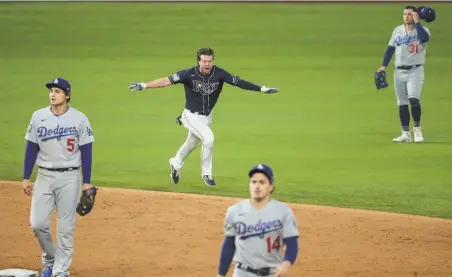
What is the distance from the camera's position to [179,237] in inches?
483

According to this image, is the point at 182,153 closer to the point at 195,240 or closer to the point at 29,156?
the point at 195,240

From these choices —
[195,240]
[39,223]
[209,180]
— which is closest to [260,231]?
[39,223]

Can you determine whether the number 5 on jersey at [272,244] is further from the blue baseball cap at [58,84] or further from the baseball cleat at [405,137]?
the baseball cleat at [405,137]

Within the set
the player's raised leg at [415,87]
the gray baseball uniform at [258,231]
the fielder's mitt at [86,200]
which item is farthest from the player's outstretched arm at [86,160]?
the player's raised leg at [415,87]

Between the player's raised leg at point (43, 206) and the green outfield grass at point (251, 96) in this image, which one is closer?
the player's raised leg at point (43, 206)

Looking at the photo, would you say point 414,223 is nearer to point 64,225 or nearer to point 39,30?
point 64,225

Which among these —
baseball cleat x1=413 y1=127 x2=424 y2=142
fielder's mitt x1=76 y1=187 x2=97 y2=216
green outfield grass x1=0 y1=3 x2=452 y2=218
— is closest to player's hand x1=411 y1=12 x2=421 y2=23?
baseball cleat x1=413 y1=127 x2=424 y2=142

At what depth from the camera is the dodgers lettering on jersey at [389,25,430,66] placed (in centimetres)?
1736

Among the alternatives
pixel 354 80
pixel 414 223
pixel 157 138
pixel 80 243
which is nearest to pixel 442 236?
pixel 414 223

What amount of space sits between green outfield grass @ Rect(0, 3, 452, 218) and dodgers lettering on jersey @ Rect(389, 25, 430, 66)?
1387mm

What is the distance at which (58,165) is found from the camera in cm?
1016

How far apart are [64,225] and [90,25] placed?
2144cm

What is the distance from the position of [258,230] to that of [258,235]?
0.13ft

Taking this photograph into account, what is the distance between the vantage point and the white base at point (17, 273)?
34.2 ft
